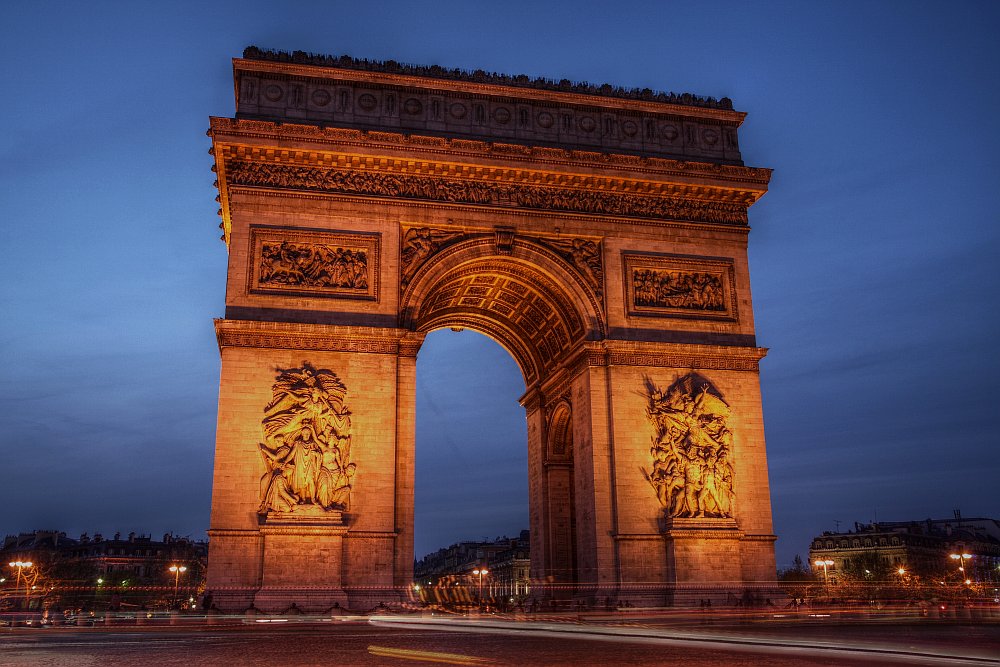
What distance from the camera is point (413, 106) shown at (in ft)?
84.9

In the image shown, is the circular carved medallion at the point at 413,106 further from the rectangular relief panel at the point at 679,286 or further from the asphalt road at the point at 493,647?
the asphalt road at the point at 493,647

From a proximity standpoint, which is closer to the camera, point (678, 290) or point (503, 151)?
point (503, 151)

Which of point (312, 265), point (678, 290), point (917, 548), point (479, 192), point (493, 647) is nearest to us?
point (493, 647)

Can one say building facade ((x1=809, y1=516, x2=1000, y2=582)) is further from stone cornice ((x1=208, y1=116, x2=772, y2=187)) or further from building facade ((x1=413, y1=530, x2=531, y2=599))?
stone cornice ((x1=208, y1=116, x2=772, y2=187))

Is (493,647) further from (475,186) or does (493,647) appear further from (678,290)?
(678,290)

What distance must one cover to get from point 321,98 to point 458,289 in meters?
7.13

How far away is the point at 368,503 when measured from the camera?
22.3m

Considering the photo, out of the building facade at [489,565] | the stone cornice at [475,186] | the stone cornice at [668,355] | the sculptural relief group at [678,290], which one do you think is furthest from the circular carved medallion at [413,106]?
the building facade at [489,565]

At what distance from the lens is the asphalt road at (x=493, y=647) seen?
10.4 m

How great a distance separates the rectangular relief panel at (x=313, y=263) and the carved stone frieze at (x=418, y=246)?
76 centimetres

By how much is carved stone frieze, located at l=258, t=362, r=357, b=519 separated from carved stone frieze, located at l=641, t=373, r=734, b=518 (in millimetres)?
8005

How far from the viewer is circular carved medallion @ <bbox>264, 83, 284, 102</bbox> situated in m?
25.0

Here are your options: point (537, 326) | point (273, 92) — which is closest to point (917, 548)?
point (537, 326)

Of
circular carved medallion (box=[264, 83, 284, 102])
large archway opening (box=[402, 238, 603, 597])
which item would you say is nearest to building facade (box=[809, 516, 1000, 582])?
large archway opening (box=[402, 238, 603, 597])
